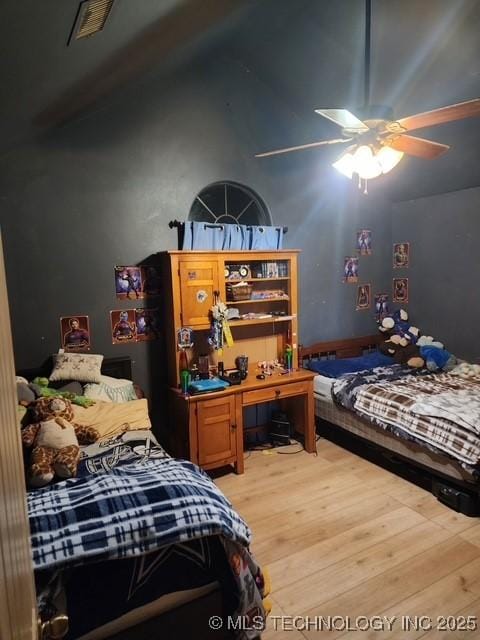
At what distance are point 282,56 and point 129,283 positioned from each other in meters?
2.27

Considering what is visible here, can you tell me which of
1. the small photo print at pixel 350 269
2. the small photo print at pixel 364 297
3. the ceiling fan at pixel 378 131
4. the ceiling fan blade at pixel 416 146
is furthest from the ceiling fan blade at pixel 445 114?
the small photo print at pixel 364 297

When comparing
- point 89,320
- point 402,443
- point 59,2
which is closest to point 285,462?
point 402,443

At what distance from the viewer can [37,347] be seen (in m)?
3.06

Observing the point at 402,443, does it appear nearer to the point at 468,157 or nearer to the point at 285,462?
the point at 285,462

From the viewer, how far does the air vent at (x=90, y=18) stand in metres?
1.19

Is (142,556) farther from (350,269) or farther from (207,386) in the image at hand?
(350,269)

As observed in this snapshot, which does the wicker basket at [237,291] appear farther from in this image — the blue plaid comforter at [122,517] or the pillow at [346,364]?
the blue plaid comforter at [122,517]

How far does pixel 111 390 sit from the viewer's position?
304cm

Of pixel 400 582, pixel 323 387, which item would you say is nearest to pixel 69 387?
pixel 323 387

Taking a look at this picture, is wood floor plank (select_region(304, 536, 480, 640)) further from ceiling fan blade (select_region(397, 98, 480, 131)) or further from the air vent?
the air vent

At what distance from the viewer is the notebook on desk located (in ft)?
10.4

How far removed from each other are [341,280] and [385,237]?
2.74 ft

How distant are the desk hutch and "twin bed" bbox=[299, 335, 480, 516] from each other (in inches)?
12.2

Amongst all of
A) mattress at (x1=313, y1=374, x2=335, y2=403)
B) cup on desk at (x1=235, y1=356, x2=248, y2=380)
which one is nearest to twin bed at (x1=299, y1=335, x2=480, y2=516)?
mattress at (x1=313, y1=374, x2=335, y2=403)
